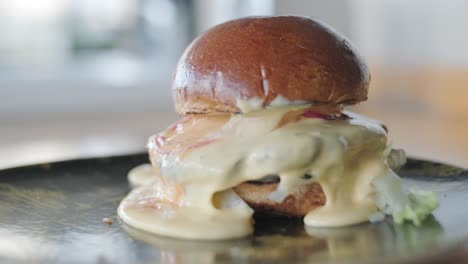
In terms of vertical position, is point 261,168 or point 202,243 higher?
point 261,168

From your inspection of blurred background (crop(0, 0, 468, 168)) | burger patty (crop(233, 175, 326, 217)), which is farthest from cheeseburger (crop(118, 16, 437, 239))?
blurred background (crop(0, 0, 468, 168))

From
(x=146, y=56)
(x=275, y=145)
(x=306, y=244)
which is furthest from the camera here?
(x=146, y=56)

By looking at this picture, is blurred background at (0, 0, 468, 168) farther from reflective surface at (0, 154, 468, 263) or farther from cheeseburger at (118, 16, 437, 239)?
A: cheeseburger at (118, 16, 437, 239)

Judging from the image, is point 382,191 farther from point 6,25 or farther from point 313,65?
point 6,25

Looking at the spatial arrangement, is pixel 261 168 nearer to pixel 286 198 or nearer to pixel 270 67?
pixel 286 198

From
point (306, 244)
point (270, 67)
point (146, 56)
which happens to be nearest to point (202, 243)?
point (306, 244)

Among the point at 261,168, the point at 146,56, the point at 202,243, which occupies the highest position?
the point at 261,168

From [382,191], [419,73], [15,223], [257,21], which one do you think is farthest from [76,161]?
[419,73]

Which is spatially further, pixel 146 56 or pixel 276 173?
pixel 146 56

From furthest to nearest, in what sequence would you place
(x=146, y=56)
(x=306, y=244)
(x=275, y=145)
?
1. (x=146, y=56)
2. (x=275, y=145)
3. (x=306, y=244)
